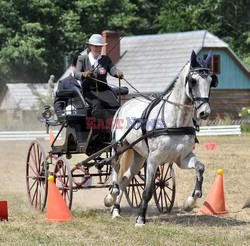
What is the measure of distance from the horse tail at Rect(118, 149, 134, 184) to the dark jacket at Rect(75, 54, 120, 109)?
0.76 metres

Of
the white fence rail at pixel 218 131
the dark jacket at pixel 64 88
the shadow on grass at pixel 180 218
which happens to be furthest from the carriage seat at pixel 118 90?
the white fence rail at pixel 218 131

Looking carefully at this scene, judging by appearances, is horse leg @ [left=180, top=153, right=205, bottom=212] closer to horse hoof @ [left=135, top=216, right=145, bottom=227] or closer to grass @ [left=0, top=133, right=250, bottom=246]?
grass @ [left=0, top=133, right=250, bottom=246]

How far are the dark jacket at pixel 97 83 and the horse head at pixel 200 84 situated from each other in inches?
69.1

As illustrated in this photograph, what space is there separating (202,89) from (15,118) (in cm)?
3935

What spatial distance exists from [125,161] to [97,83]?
1.21 m

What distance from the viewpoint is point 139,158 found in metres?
11.2

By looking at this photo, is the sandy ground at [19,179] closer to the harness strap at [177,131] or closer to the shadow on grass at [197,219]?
the shadow on grass at [197,219]

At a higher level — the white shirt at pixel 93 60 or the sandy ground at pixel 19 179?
the white shirt at pixel 93 60

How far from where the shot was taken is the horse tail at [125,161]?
36.3 feet

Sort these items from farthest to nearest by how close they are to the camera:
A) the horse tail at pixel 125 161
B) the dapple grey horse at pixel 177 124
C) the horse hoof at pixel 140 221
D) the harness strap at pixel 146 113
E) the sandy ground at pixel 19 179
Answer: the sandy ground at pixel 19 179
the horse tail at pixel 125 161
the harness strap at pixel 146 113
the horse hoof at pixel 140 221
the dapple grey horse at pixel 177 124

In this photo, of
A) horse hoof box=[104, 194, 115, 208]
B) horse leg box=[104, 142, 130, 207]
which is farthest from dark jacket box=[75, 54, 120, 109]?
horse hoof box=[104, 194, 115, 208]

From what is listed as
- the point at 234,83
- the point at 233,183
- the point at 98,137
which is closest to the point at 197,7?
the point at 234,83

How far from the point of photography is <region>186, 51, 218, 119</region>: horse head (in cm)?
941

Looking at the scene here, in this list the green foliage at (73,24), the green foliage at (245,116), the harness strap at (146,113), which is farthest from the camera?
the green foliage at (73,24)
